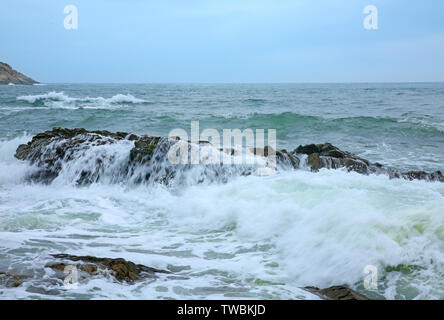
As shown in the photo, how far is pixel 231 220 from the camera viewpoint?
559 centimetres

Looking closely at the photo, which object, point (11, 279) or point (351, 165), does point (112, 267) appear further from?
point (351, 165)

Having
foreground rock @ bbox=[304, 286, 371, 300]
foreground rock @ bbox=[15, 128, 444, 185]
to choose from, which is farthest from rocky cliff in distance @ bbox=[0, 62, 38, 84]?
foreground rock @ bbox=[304, 286, 371, 300]

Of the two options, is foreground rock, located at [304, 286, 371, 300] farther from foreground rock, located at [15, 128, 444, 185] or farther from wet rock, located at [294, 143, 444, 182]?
wet rock, located at [294, 143, 444, 182]

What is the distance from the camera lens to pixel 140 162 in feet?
26.7

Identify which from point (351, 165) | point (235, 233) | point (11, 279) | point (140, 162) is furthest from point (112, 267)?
point (351, 165)

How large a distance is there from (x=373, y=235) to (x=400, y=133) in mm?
12862

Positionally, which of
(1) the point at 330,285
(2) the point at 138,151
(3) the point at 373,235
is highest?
(2) the point at 138,151

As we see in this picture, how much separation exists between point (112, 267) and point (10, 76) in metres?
118

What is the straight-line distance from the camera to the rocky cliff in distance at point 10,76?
330ft
